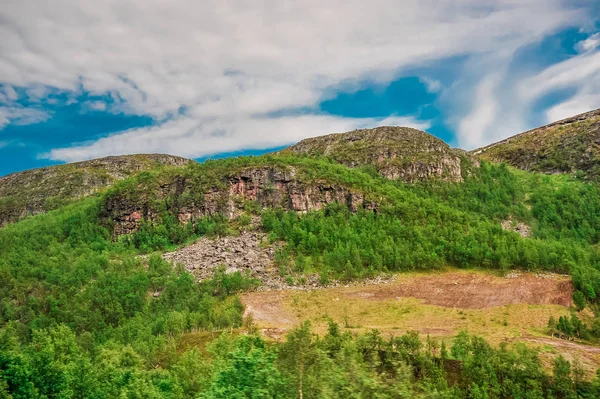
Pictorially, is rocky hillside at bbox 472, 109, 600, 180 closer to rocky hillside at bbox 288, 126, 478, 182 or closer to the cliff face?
rocky hillside at bbox 288, 126, 478, 182

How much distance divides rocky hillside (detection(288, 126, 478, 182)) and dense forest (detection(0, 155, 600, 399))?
640cm

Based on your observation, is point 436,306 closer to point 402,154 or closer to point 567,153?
point 402,154

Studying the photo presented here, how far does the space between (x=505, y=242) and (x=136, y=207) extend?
108495 mm

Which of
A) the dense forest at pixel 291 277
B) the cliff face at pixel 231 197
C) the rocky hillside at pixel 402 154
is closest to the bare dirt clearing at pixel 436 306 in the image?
the dense forest at pixel 291 277

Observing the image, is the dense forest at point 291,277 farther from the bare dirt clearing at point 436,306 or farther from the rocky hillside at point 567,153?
the rocky hillside at point 567,153

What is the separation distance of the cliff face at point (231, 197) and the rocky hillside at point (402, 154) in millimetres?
39144

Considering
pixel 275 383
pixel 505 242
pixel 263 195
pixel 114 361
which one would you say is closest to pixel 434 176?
pixel 505 242

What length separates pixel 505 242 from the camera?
92.6 metres

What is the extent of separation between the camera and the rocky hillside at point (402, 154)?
486ft

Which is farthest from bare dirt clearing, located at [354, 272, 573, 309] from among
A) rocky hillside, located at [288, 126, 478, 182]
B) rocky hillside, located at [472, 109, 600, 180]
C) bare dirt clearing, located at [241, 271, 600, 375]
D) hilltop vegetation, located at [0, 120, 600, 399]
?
rocky hillside, located at [472, 109, 600, 180]

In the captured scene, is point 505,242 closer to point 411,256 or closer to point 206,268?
point 411,256

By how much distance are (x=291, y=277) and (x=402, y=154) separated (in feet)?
295

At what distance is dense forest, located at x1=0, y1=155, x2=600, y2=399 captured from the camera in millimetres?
23055

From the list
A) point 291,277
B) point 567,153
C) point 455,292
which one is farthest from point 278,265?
point 567,153
